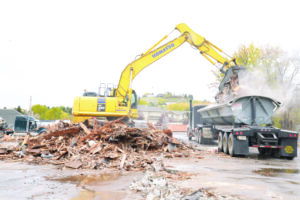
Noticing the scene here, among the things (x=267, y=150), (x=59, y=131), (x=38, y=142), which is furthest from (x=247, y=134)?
(x=38, y=142)

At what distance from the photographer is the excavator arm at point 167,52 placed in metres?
20.0

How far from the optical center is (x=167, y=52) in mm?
21453

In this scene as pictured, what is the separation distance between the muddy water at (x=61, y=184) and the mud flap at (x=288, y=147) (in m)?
7.89

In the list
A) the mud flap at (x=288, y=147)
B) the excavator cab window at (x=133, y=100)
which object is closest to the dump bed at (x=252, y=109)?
the mud flap at (x=288, y=147)

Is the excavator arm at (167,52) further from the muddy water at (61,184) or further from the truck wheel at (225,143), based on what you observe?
the muddy water at (61,184)

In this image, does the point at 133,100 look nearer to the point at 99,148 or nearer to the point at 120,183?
the point at 99,148

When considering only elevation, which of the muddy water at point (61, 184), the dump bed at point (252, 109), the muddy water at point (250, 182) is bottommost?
the muddy water at point (61, 184)

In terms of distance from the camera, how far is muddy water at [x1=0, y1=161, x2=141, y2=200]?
234 inches

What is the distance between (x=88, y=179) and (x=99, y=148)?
388 centimetres

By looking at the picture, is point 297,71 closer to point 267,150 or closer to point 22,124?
point 267,150

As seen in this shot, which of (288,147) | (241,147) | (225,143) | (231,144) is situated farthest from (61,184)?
(288,147)

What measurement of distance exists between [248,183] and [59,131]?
9.00 meters

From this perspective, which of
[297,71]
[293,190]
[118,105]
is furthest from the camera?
[297,71]

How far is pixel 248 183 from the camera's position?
7.30 meters
